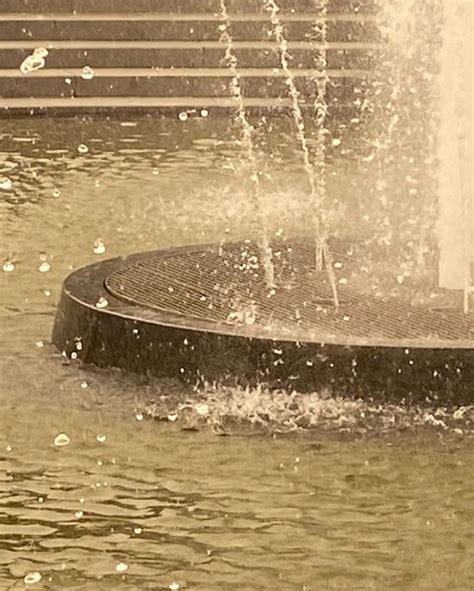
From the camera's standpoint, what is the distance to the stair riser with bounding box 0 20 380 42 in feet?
56.8

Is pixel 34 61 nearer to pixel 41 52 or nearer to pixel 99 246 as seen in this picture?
pixel 41 52

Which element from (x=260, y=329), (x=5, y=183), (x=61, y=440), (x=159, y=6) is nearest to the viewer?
(x=61, y=440)

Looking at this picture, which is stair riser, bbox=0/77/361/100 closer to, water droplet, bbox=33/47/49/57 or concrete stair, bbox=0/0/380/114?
concrete stair, bbox=0/0/380/114

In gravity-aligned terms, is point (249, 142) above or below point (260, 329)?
below

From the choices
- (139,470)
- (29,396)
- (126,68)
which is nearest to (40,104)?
(126,68)

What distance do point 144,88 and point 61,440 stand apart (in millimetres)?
9460

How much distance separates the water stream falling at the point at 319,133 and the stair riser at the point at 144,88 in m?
0.17

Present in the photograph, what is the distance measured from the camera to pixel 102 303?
8.28 m

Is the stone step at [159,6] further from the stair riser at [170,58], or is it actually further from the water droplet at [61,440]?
the water droplet at [61,440]

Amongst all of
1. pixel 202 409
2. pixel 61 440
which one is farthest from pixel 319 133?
pixel 61 440

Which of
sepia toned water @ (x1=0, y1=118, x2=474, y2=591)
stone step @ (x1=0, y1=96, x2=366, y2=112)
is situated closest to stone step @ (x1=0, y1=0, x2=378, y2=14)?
stone step @ (x1=0, y1=96, x2=366, y2=112)

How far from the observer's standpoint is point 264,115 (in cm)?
1638

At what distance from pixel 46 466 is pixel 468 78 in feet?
12.6

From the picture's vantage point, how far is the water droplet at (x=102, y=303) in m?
8.23
